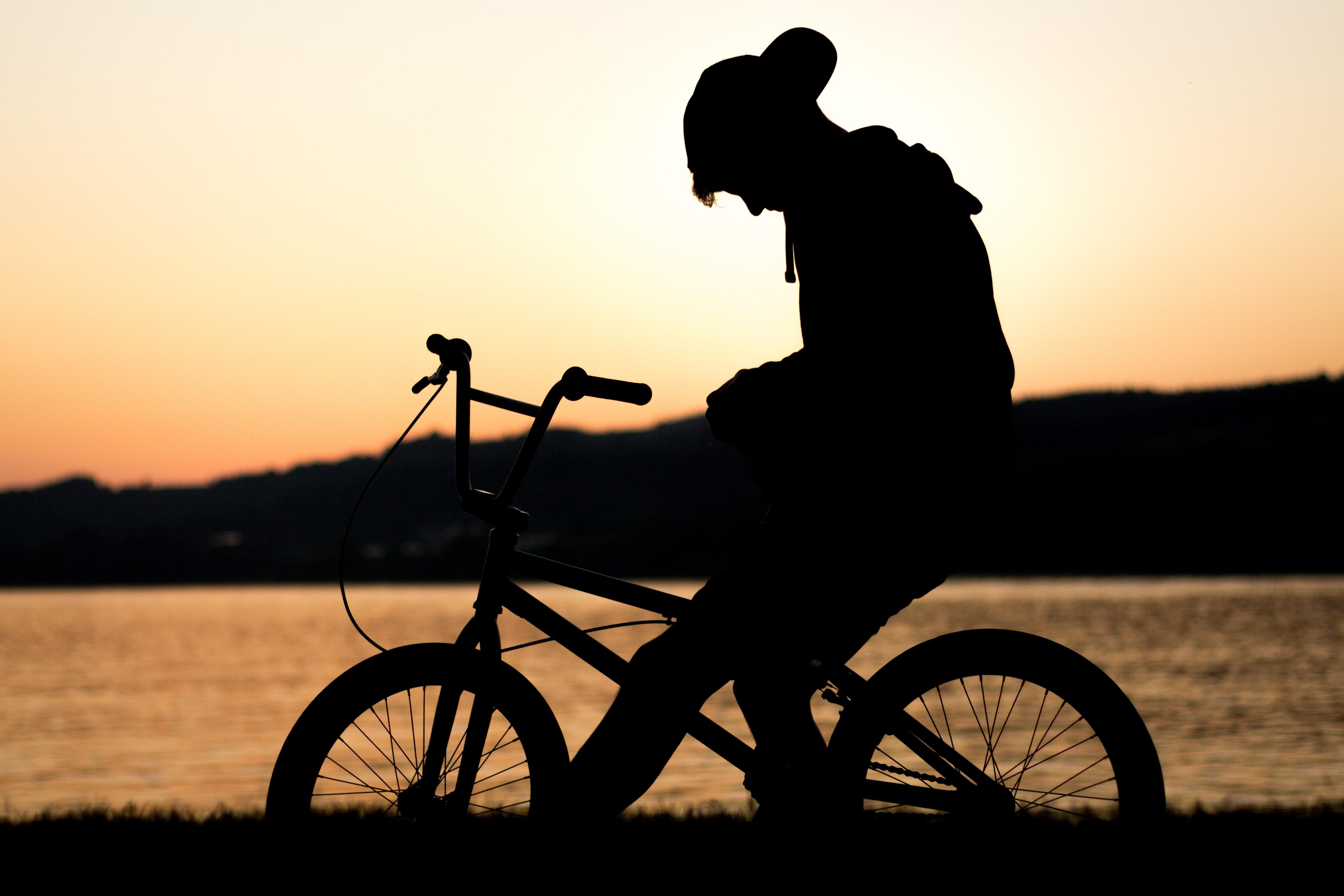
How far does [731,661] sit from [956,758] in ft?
2.19

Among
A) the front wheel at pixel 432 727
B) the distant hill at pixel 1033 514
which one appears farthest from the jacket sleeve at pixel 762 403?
the distant hill at pixel 1033 514

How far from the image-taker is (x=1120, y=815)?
3.29 m

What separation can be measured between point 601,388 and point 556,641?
27.0 inches

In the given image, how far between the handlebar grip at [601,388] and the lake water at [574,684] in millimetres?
5235

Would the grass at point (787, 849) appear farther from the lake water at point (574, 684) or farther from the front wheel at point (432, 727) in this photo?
the lake water at point (574, 684)

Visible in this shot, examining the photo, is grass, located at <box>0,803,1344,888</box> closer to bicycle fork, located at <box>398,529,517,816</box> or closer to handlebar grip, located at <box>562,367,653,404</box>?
bicycle fork, located at <box>398,529,517,816</box>

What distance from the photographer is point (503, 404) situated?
3.32 metres

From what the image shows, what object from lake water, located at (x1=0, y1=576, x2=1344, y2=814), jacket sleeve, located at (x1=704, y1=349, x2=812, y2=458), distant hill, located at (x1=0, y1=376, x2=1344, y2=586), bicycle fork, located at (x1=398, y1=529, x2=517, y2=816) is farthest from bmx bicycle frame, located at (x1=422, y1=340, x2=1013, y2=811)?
distant hill, located at (x1=0, y1=376, x2=1344, y2=586)

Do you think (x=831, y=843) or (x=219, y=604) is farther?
(x=219, y=604)

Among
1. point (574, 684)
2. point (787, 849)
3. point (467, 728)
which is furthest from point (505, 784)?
point (574, 684)

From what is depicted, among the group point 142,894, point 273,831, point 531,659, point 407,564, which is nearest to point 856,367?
point 273,831

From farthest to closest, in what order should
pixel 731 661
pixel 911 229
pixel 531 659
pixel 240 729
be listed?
pixel 531 659
pixel 240 729
pixel 731 661
pixel 911 229

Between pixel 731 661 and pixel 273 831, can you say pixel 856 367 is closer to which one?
pixel 731 661

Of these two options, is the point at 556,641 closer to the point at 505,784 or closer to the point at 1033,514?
the point at 505,784
